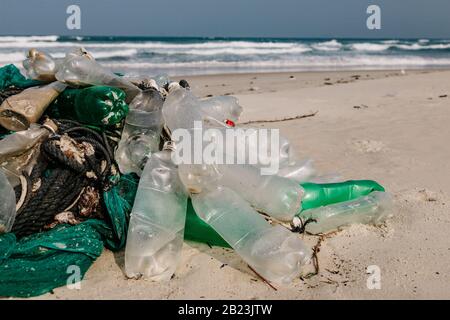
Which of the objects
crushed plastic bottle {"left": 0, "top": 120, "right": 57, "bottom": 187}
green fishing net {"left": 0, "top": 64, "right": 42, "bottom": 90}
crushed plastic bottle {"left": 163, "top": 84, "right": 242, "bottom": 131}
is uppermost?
green fishing net {"left": 0, "top": 64, "right": 42, "bottom": 90}

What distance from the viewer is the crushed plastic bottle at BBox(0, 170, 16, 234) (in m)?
2.12

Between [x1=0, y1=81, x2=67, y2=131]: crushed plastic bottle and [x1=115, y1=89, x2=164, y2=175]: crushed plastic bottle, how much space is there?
0.49m

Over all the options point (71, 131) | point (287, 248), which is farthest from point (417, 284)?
point (71, 131)

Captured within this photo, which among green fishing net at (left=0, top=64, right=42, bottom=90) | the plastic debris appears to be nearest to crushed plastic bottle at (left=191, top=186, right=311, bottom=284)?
the plastic debris

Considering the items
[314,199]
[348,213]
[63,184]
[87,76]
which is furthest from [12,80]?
[348,213]

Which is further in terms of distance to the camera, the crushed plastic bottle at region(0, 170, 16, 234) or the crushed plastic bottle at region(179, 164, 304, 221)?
the crushed plastic bottle at region(179, 164, 304, 221)

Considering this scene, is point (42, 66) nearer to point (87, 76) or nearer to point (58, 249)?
point (87, 76)

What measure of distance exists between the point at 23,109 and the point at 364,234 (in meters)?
2.02

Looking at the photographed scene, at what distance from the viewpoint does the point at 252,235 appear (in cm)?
218

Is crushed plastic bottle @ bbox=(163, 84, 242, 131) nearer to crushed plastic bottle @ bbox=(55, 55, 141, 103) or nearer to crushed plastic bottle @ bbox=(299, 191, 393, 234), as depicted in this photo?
crushed plastic bottle @ bbox=(55, 55, 141, 103)

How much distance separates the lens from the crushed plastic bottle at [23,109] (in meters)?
2.61

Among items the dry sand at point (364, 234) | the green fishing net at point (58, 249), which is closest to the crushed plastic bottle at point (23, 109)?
the green fishing net at point (58, 249)

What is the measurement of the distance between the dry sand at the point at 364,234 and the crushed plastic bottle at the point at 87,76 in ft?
3.46
